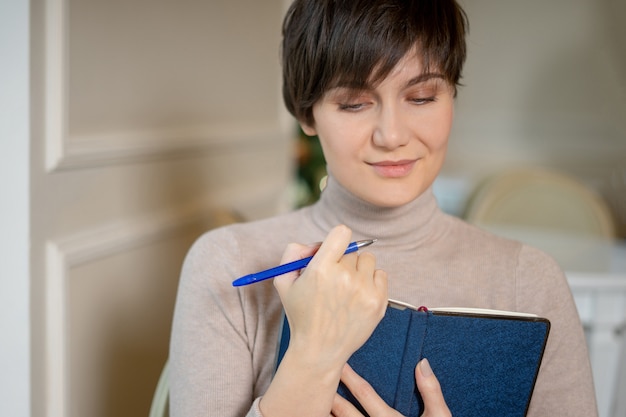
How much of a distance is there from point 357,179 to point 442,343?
27 centimetres

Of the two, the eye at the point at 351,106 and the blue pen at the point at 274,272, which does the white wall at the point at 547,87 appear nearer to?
the eye at the point at 351,106

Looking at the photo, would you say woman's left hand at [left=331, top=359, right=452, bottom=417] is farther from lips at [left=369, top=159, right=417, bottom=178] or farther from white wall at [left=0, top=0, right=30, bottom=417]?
white wall at [left=0, top=0, right=30, bottom=417]

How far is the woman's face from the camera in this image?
98cm

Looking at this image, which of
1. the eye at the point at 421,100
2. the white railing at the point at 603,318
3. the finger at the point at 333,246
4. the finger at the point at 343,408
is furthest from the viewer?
the white railing at the point at 603,318

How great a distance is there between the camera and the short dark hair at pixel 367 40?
967 millimetres

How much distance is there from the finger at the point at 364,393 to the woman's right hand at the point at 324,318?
50 millimetres

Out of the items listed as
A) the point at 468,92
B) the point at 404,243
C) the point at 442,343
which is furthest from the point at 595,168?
the point at 442,343

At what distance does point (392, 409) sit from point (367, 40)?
47cm

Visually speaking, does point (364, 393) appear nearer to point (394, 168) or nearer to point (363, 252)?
point (363, 252)

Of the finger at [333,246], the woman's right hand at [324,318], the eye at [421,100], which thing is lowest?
the woman's right hand at [324,318]

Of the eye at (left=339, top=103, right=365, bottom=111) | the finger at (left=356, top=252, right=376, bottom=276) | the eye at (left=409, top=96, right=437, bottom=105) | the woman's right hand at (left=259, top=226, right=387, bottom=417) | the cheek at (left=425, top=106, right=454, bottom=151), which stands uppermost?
the eye at (left=409, top=96, right=437, bottom=105)

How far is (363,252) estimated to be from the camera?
0.91 meters

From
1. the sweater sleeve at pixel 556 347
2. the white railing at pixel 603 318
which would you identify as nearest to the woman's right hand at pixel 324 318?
the sweater sleeve at pixel 556 347

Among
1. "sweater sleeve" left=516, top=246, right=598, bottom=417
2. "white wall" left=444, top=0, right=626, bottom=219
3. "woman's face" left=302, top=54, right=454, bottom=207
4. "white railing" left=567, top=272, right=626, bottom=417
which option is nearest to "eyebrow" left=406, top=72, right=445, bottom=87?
"woman's face" left=302, top=54, right=454, bottom=207
